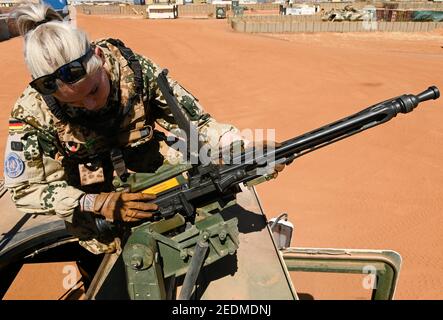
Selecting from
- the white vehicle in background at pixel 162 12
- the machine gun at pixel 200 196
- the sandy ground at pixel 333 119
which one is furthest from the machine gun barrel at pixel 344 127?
the white vehicle in background at pixel 162 12

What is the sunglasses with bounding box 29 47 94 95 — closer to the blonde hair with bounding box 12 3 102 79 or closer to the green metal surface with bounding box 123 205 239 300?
the blonde hair with bounding box 12 3 102 79

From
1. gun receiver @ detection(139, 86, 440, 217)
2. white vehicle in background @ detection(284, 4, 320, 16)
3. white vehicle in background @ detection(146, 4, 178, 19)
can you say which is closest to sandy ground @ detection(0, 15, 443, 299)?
gun receiver @ detection(139, 86, 440, 217)

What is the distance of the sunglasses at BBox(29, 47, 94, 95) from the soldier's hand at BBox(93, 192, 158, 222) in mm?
719

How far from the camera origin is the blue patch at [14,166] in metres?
2.16

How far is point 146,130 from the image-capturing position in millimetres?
2754

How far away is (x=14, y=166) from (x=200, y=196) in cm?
119

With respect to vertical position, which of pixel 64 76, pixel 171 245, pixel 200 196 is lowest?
pixel 171 245

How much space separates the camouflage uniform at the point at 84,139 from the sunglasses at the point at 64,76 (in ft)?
1.21

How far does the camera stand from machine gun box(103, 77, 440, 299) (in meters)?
2.04

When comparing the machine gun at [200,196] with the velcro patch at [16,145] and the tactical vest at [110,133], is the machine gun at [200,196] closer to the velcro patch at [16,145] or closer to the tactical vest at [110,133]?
the tactical vest at [110,133]

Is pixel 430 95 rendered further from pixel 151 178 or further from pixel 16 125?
pixel 16 125

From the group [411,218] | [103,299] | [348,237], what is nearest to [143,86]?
[103,299]

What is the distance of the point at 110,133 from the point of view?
8.57ft

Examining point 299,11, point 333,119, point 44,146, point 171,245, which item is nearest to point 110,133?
point 44,146
